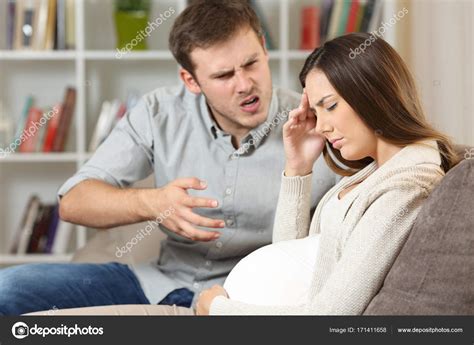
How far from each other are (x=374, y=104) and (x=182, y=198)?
12.3 inches

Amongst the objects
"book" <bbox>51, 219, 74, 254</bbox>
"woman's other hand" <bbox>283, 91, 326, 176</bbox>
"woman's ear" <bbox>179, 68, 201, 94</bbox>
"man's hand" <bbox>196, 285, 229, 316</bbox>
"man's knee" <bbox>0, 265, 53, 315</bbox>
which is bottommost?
"book" <bbox>51, 219, 74, 254</bbox>

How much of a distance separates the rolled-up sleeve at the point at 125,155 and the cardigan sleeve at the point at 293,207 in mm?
392

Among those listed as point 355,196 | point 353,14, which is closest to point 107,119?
point 353,14

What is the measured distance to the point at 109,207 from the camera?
1.33 metres

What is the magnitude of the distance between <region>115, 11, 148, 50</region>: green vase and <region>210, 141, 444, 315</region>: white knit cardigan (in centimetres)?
165

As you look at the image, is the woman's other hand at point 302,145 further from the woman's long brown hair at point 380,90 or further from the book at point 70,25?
the book at point 70,25

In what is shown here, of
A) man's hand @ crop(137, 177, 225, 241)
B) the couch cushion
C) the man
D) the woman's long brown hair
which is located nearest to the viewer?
the couch cushion

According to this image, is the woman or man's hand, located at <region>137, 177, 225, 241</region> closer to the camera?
the woman

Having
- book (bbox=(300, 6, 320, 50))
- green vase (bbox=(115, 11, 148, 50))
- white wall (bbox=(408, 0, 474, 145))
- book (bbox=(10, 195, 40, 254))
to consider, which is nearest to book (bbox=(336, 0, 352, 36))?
book (bbox=(300, 6, 320, 50))

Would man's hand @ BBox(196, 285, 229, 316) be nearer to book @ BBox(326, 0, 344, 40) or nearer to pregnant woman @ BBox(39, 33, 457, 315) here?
pregnant woman @ BBox(39, 33, 457, 315)

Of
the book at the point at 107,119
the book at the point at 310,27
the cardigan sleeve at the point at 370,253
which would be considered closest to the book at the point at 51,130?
the book at the point at 107,119

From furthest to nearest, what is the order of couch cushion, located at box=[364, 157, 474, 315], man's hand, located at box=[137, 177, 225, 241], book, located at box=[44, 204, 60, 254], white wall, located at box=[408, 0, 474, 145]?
1. book, located at box=[44, 204, 60, 254]
2. white wall, located at box=[408, 0, 474, 145]
3. man's hand, located at box=[137, 177, 225, 241]
4. couch cushion, located at box=[364, 157, 474, 315]

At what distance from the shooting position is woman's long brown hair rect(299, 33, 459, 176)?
3.12 ft
